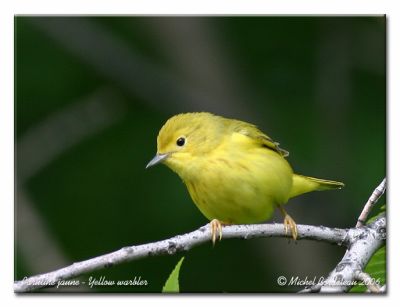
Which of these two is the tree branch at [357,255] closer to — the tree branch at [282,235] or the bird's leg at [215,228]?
the tree branch at [282,235]

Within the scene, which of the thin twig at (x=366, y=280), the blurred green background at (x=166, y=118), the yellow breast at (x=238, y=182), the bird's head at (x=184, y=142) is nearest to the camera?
the thin twig at (x=366, y=280)

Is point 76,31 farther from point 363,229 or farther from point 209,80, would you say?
point 363,229

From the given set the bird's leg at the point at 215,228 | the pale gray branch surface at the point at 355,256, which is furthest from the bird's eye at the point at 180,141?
the pale gray branch surface at the point at 355,256

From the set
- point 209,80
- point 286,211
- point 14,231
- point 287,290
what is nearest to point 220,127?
point 286,211

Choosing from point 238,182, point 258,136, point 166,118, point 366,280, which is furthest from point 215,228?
point 166,118

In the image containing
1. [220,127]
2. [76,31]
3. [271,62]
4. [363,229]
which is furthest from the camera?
[76,31]

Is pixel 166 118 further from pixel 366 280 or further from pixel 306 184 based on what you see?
pixel 366 280

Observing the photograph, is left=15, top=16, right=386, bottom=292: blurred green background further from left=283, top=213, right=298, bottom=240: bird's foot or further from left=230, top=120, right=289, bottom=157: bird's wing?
left=230, top=120, right=289, bottom=157: bird's wing
